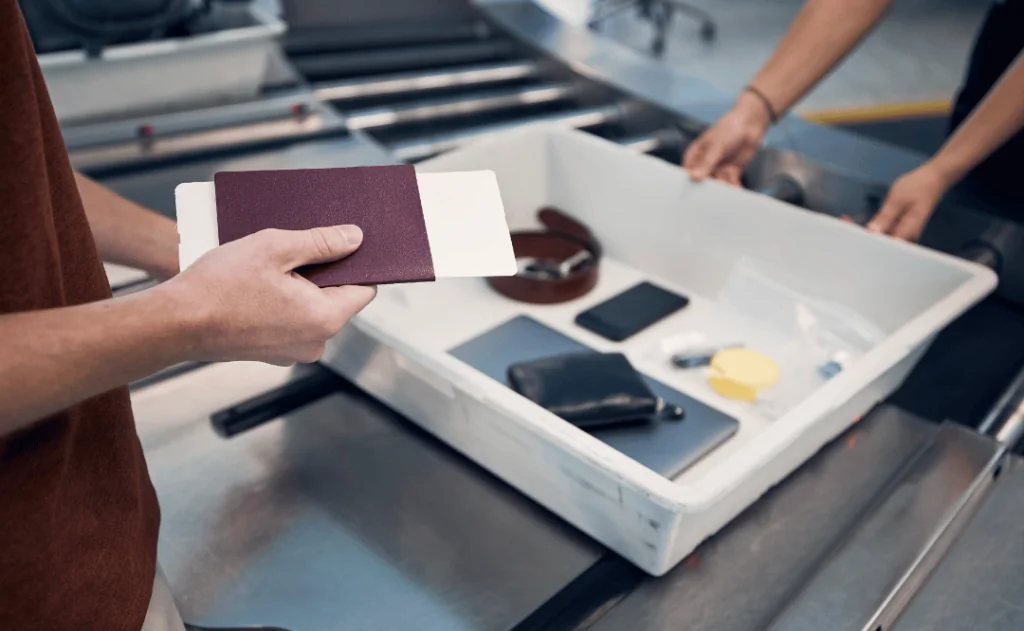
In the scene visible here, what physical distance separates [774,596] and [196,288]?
57 cm

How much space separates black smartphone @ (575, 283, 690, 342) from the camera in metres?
1.12

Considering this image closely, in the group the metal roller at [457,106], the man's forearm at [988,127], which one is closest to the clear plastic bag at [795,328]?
the man's forearm at [988,127]

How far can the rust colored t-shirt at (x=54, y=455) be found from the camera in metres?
0.52

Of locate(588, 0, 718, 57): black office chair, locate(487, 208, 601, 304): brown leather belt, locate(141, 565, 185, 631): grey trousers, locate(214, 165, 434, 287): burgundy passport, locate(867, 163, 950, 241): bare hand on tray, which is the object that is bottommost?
locate(588, 0, 718, 57): black office chair

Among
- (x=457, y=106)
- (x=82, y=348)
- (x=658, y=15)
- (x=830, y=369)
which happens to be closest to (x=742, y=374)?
(x=830, y=369)

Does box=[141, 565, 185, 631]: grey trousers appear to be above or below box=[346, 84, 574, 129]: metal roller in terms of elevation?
below

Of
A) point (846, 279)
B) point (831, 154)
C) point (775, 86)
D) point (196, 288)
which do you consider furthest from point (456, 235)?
point (831, 154)

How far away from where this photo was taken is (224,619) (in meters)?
0.75

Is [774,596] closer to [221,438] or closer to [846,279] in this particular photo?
[846,279]

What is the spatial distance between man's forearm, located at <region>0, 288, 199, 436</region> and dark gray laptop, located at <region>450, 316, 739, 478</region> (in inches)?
17.6

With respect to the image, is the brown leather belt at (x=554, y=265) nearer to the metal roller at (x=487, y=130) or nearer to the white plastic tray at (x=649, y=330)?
the white plastic tray at (x=649, y=330)

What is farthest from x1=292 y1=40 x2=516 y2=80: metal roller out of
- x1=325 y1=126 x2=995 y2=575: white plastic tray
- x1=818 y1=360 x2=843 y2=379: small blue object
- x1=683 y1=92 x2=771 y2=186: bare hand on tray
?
x1=818 y1=360 x2=843 y2=379: small blue object

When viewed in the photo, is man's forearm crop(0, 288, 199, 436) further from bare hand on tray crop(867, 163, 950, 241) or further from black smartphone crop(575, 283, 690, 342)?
bare hand on tray crop(867, 163, 950, 241)

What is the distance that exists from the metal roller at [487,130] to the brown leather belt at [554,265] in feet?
0.87
